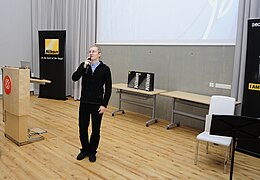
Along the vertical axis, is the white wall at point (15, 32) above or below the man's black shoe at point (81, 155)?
above

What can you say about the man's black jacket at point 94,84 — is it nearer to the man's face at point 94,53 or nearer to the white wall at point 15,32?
the man's face at point 94,53

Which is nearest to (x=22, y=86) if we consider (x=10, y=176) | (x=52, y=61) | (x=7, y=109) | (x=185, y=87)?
(x=7, y=109)

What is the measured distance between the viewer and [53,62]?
737 cm

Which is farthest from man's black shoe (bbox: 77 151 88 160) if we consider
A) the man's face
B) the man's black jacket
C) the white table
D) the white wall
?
the white wall

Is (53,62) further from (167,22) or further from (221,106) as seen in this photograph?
(221,106)

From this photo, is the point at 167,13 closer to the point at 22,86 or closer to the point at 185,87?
the point at 185,87

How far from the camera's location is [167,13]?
216 inches

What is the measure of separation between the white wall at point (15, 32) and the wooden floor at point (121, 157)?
3.40 m

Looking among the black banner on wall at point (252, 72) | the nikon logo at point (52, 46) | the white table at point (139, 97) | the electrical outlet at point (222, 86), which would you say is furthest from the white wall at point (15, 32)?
the black banner on wall at point (252, 72)

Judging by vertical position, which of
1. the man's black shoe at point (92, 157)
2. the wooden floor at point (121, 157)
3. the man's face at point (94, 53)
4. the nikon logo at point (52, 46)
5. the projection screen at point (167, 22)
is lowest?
the wooden floor at point (121, 157)

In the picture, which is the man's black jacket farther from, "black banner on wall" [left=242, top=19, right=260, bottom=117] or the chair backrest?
"black banner on wall" [left=242, top=19, right=260, bottom=117]

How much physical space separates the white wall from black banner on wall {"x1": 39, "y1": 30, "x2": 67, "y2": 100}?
30.5 inches

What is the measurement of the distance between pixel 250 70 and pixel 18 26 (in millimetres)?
6634

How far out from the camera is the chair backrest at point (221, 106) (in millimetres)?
3576
